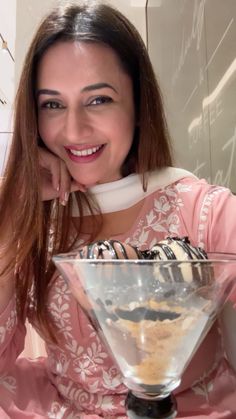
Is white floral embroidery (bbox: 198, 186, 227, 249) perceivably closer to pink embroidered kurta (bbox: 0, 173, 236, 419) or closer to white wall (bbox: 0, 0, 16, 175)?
pink embroidered kurta (bbox: 0, 173, 236, 419)

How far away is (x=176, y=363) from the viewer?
458 millimetres

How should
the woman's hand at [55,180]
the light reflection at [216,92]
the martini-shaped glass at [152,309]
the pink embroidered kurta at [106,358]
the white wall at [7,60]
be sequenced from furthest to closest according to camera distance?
the white wall at [7,60], the light reflection at [216,92], the woman's hand at [55,180], the pink embroidered kurta at [106,358], the martini-shaped glass at [152,309]

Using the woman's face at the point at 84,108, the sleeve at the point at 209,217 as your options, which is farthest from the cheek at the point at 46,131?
the sleeve at the point at 209,217

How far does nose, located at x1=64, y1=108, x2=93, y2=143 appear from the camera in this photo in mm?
712

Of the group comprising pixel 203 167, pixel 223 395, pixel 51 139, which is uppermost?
pixel 51 139

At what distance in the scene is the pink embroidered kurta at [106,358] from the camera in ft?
2.21

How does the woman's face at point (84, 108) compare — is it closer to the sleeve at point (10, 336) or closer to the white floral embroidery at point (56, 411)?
the sleeve at point (10, 336)

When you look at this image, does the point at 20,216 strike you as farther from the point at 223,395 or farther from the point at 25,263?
the point at 223,395

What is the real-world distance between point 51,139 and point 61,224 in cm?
15

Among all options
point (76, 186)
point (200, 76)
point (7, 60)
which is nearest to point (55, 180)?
point (76, 186)

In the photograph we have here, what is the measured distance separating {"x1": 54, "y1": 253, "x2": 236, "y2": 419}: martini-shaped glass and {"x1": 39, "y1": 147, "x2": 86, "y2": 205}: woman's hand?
33cm

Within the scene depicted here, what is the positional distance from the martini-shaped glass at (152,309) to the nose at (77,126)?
0.99 ft

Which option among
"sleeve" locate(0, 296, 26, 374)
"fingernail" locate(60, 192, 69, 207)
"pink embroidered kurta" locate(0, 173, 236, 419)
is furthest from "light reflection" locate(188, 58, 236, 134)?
"sleeve" locate(0, 296, 26, 374)

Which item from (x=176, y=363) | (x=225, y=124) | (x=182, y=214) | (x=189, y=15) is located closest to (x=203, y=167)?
(x=225, y=124)
